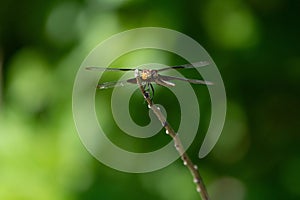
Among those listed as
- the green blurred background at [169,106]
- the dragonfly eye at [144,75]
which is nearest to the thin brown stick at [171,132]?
the dragonfly eye at [144,75]

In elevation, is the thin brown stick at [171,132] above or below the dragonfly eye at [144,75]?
below

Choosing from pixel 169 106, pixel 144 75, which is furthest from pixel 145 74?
pixel 169 106

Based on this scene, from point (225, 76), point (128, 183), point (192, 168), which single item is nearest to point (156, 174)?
point (128, 183)

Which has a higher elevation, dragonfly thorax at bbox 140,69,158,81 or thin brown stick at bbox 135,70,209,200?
dragonfly thorax at bbox 140,69,158,81

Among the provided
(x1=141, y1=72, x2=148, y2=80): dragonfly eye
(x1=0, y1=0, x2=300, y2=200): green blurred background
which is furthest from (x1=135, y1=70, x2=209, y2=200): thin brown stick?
(x1=0, y1=0, x2=300, y2=200): green blurred background

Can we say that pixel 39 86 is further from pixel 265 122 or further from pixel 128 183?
pixel 265 122

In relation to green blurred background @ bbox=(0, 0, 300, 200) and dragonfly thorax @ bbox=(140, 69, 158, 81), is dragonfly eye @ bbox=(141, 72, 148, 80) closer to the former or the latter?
dragonfly thorax @ bbox=(140, 69, 158, 81)

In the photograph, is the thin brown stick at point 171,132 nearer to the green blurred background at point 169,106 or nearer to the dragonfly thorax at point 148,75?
the dragonfly thorax at point 148,75

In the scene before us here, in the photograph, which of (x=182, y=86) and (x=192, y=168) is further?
(x=182, y=86)
